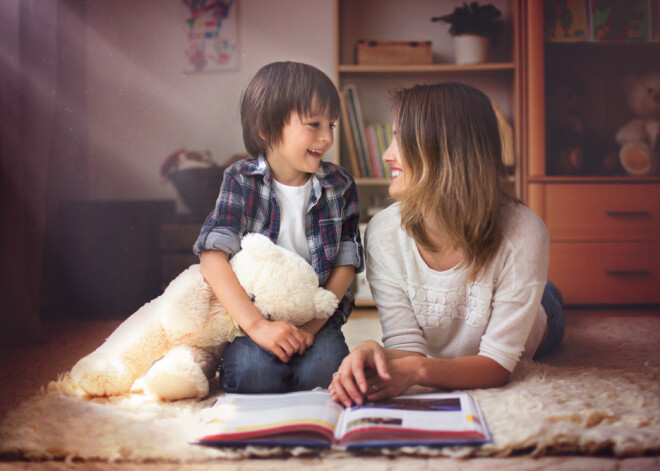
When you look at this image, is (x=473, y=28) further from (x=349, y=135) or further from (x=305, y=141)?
(x=305, y=141)

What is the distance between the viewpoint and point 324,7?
206 centimetres

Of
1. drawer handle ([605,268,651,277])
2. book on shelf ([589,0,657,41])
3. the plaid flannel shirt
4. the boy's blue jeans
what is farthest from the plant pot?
the boy's blue jeans

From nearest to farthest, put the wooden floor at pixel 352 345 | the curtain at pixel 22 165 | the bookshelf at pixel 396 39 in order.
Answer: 1. the wooden floor at pixel 352 345
2. the curtain at pixel 22 165
3. the bookshelf at pixel 396 39

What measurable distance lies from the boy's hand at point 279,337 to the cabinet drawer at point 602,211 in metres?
1.16


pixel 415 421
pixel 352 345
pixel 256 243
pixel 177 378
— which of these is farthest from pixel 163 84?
pixel 415 421

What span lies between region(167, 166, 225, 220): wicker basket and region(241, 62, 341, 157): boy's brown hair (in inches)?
32.5

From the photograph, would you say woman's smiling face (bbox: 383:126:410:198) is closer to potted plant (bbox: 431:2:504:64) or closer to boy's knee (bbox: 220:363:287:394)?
boy's knee (bbox: 220:363:287:394)

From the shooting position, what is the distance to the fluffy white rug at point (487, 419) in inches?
24.9

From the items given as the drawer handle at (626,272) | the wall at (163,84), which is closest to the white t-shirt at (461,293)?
the drawer handle at (626,272)

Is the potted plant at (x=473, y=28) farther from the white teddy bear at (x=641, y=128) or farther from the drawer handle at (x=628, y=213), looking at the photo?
the drawer handle at (x=628, y=213)

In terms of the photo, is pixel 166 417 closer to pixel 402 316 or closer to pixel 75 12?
pixel 402 316

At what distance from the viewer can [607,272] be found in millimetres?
1779

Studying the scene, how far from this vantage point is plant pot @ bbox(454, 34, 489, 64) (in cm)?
191

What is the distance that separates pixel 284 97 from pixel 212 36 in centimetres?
130
